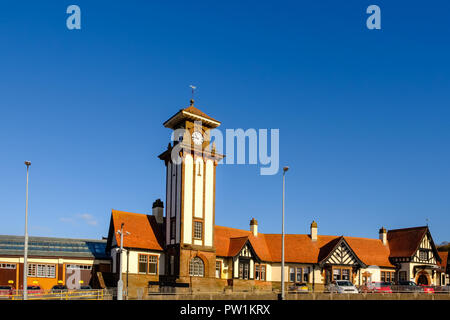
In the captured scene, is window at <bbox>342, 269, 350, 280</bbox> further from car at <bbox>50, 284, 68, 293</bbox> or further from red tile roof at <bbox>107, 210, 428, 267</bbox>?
car at <bbox>50, 284, 68, 293</bbox>

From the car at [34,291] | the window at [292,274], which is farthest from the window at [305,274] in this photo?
the car at [34,291]

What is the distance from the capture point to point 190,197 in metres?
51.2

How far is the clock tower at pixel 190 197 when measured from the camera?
50.3 m

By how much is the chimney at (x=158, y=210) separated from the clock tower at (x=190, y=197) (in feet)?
7.08

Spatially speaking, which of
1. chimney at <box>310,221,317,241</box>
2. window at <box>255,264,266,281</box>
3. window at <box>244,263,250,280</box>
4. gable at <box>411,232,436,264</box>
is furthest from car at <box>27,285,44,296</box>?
gable at <box>411,232,436,264</box>

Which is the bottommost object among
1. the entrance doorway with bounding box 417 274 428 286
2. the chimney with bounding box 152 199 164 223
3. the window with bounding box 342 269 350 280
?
the entrance doorway with bounding box 417 274 428 286

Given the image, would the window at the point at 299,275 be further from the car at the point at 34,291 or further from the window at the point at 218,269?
the car at the point at 34,291

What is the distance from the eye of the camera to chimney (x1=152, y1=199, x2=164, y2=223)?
54.9m

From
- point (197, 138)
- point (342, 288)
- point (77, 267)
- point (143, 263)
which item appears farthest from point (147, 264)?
point (342, 288)

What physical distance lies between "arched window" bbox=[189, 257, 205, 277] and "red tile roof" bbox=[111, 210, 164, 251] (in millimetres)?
3634

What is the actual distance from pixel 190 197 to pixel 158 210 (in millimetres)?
5786
